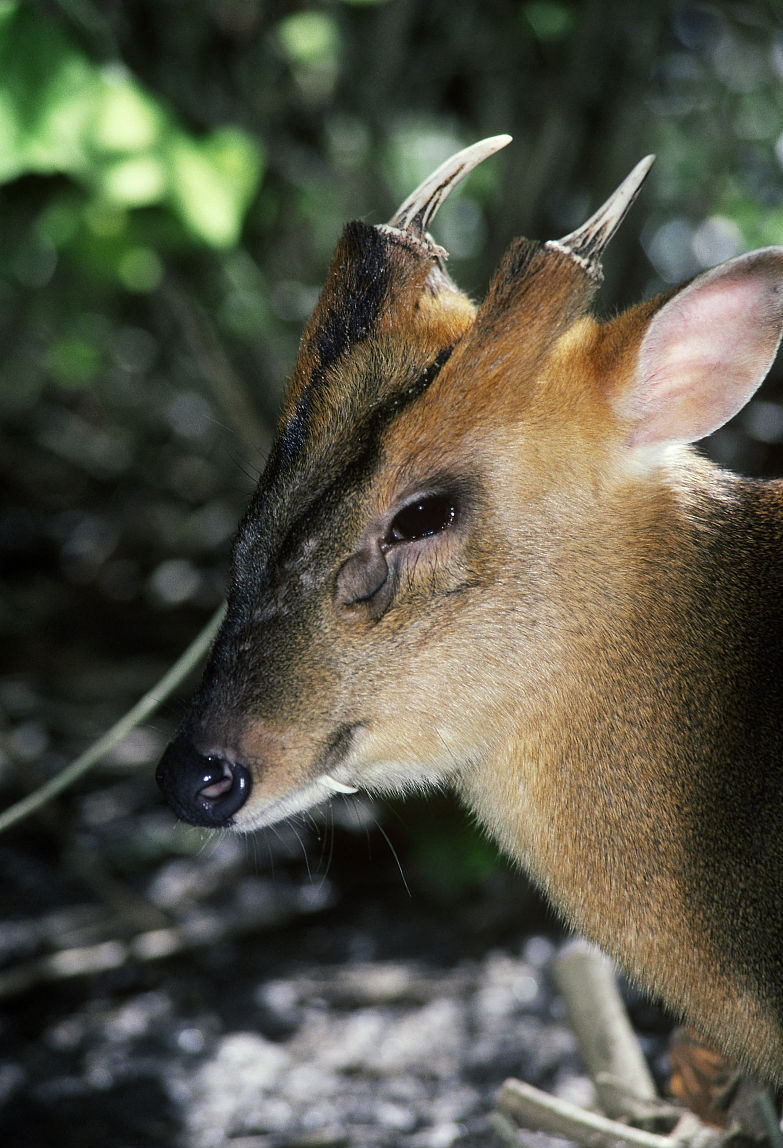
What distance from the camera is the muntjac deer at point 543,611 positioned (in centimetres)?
208

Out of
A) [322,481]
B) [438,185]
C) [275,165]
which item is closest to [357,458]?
[322,481]

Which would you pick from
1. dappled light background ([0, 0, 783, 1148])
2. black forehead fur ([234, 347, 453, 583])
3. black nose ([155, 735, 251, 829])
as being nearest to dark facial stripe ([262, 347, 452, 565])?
black forehead fur ([234, 347, 453, 583])

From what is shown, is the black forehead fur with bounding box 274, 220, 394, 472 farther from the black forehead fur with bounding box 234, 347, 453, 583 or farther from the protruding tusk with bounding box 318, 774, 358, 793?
the protruding tusk with bounding box 318, 774, 358, 793

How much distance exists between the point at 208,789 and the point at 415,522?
0.63 meters

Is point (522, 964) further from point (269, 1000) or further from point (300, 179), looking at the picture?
point (300, 179)

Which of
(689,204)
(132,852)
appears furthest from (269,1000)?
(689,204)

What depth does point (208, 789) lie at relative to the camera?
2.04m

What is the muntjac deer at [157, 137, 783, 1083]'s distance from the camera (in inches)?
81.8

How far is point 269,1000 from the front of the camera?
11.8ft

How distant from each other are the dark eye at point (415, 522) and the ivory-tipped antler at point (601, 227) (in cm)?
52

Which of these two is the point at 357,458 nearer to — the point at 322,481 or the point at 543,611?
the point at 322,481

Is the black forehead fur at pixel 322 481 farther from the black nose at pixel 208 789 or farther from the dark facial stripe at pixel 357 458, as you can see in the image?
the black nose at pixel 208 789

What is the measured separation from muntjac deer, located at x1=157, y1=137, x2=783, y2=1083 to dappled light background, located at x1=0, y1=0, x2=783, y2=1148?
0.55 metres

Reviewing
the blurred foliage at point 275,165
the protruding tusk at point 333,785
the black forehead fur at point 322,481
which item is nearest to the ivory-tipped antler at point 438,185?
the black forehead fur at point 322,481
